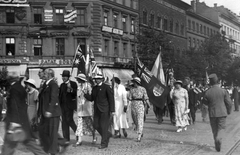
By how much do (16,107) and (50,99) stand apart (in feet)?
4.01

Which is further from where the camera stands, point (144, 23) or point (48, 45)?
point (144, 23)

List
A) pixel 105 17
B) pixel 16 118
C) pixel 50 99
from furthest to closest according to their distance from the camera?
pixel 105 17
pixel 50 99
pixel 16 118

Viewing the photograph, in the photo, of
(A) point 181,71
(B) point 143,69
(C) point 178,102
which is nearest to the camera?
(C) point 178,102

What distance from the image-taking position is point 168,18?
56.7 m

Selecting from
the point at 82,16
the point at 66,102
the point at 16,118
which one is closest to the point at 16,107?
the point at 16,118

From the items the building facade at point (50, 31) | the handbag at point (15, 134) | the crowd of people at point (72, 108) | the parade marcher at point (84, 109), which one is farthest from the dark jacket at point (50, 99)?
the building facade at point (50, 31)

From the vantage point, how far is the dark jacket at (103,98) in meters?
10.8

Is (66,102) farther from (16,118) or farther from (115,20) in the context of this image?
(115,20)

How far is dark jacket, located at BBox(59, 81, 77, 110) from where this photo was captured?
1086 cm

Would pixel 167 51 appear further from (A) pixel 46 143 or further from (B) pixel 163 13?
(A) pixel 46 143

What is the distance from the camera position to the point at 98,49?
133 ft

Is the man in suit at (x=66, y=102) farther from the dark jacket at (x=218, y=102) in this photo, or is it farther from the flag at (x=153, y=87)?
the flag at (x=153, y=87)

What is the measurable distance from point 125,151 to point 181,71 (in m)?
31.6

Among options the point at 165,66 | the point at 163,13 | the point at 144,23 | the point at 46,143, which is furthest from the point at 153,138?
the point at 163,13
